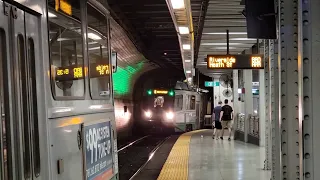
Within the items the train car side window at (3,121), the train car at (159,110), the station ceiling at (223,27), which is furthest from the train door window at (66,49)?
the train car at (159,110)

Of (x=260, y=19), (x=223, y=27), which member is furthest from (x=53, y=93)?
(x=223, y=27)

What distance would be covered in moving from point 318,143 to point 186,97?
2752 centimetres

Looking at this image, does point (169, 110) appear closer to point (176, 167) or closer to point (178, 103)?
point (178, 103)

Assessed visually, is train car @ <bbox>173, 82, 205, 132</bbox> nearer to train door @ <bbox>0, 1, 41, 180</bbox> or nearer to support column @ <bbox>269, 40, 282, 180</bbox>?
support column @ <bbox>269, 40, 282, 180</bbox>

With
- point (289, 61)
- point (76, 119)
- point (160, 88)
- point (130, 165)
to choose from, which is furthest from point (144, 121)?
point (76, 119)

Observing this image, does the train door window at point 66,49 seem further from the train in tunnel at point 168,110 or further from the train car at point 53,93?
the train in tunnel at point 168,110

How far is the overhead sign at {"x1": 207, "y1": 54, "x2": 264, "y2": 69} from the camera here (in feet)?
42.8

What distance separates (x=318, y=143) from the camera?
3143 mm

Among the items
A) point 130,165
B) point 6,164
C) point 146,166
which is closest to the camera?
point 6,164

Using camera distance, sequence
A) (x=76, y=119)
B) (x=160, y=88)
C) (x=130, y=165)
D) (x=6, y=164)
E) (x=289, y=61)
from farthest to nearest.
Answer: (x=160, y=88) < (x=130, y=165) < (x=289, y=61) < (x=76, y=119) < (x=6, y=164)

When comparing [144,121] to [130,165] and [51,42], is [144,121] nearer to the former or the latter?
[130,165]

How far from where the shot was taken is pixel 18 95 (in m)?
2.83

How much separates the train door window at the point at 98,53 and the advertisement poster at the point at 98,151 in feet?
1.28

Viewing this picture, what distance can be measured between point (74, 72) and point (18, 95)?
128 centimetres
